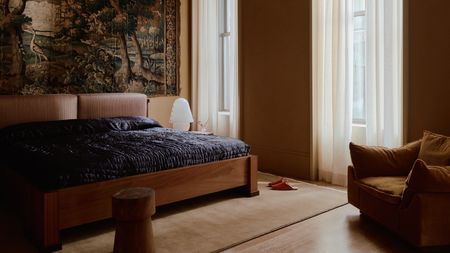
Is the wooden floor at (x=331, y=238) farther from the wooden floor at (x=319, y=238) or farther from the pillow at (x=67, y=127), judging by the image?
the pillow at (x=67, y=127)

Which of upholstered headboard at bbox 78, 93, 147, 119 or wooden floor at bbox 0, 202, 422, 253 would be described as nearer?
wooden floor at bbox 0, 202, 422, 253

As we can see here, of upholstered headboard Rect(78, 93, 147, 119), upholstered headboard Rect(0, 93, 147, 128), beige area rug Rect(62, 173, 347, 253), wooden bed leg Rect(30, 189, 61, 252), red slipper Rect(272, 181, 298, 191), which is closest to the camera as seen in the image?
wooden bed leg Rect(30, 189, 61, 252)

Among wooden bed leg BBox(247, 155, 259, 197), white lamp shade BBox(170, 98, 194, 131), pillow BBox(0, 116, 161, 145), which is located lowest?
wooden bed leg BBox(247, 155, 259, 197)

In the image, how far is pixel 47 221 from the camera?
2342 mm

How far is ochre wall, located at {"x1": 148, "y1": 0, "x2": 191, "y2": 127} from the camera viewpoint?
5.26 m

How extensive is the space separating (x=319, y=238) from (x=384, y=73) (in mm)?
1749

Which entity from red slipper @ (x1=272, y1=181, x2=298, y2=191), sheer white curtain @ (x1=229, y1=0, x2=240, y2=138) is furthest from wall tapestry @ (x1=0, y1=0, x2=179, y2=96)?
red slipper @ (x1=272, y1=181, x2=298, y2=191)

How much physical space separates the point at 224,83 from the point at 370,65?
7.53 ft

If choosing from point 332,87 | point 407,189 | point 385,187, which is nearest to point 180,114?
point 332,87

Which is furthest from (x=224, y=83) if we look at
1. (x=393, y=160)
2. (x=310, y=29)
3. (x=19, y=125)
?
(x=393, y=160)

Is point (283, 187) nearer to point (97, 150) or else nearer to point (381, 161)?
point (381, 161)

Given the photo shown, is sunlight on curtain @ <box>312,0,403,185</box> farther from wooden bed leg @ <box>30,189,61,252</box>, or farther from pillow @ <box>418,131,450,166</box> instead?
wooden bed leg @ <box>30,189,61,252</box>

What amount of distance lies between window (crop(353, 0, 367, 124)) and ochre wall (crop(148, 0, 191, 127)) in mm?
2456

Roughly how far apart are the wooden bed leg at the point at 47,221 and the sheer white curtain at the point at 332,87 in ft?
8.70
